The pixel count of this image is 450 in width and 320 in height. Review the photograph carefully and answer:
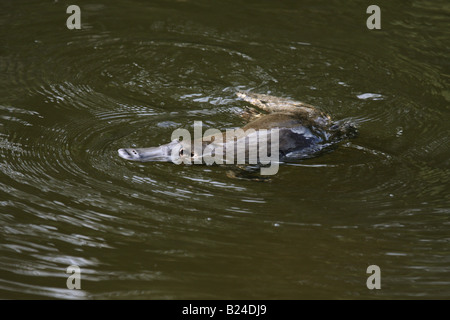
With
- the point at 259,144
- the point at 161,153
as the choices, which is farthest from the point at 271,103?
the point at 161,153

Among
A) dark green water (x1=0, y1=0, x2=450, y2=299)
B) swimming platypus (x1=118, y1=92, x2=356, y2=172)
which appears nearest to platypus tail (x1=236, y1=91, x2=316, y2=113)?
dark green water (x1=0, y1=0, x2=450, y2=299)

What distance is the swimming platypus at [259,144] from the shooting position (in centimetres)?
485

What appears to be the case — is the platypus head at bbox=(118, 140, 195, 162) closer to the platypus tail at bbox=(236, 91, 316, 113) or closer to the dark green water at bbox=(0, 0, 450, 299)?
the dark green water at bbox=(0, 0, 450, 299)

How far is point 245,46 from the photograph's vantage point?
7.39m

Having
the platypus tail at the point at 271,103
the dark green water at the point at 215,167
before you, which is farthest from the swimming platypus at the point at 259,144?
the platypus tail at the point at 271,103

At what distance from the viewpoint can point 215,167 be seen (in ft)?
15.9

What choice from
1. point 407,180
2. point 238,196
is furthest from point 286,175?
point 407,180

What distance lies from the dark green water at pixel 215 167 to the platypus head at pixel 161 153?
0.33ft

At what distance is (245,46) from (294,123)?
250 cm

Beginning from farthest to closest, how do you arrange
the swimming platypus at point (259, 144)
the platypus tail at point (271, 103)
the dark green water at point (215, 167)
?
the platypus tail at point (271, 103) < the swimming platypus at point (259, 144) < the dark green water at point (215, 167)

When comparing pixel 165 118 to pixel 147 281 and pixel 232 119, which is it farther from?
pixel 147 281

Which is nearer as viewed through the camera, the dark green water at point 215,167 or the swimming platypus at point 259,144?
the dark green water at point 215,167

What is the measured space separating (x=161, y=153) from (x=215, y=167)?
0.46 metres

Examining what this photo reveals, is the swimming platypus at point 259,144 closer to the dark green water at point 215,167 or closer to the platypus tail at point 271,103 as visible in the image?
the dark green water at point 215,167
